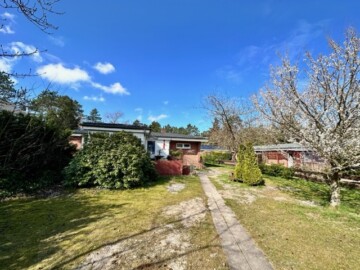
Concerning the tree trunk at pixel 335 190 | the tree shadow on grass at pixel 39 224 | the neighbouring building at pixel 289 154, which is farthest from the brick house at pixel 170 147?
the tree trunk at pixel 335 190

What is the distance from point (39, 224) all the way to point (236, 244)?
5.13 metres

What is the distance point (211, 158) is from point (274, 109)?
974 inches

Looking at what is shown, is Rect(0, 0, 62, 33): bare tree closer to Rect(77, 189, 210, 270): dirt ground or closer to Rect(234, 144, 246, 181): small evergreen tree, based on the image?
Rect(77, 189, 210, 270): dirt ground

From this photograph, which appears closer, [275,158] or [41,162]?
[41,162]

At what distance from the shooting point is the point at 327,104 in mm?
8289

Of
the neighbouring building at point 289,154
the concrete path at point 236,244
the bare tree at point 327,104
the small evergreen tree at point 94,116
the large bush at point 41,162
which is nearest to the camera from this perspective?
the concrete path at point 236,244

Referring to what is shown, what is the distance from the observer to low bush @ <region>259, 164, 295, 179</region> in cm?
1725

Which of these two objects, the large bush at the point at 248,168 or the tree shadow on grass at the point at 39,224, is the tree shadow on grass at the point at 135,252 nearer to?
A: the tree shadow on grass at the point at 39,224

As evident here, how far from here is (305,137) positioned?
340 inches

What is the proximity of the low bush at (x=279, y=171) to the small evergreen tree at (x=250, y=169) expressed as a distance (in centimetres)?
552

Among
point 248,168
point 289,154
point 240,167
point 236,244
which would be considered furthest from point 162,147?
point 236,244

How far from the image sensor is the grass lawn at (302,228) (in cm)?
424

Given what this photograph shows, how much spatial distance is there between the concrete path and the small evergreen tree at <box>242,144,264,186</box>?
573cm

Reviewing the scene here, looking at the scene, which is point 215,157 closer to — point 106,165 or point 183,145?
point 183,145
